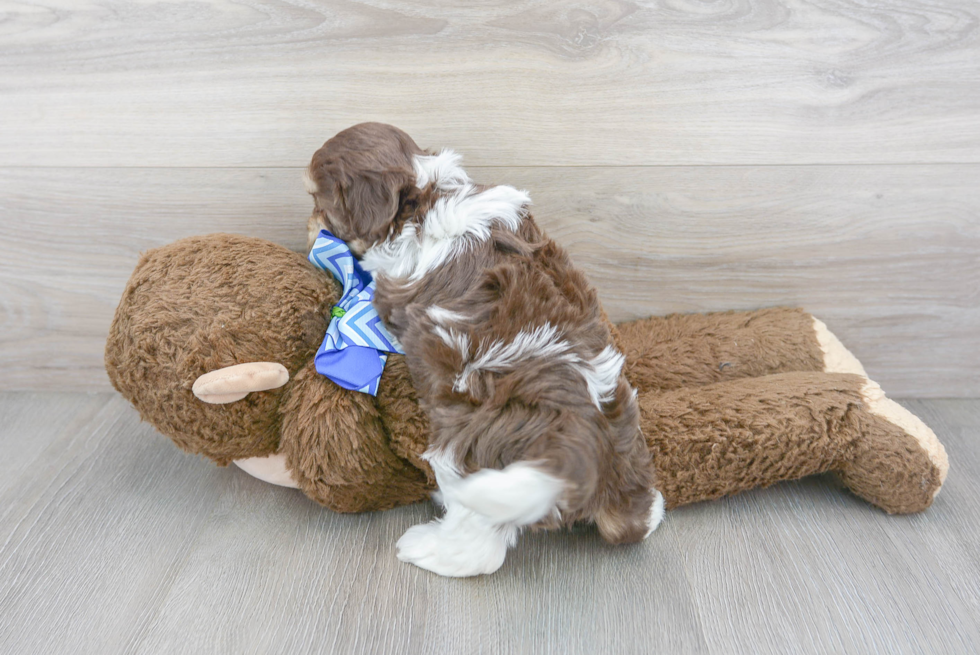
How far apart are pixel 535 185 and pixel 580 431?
54 centimetres

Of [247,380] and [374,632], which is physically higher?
[247,380]

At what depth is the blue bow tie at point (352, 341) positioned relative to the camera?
877 mm

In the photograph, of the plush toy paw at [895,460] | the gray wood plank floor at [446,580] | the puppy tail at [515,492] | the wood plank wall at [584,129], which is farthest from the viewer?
the wood plank wall at [584,129]

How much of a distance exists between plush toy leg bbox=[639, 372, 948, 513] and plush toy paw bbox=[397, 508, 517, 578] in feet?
0.88

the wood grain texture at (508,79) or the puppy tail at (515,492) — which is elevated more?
the wood grain texture at (508,79)

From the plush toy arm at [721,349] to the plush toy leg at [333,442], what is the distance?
0.45 m

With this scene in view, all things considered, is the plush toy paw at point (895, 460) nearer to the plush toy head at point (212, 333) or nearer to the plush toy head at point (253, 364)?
the plush toy head at point (253, 364)

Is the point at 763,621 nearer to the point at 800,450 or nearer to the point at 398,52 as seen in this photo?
the point at 800,450

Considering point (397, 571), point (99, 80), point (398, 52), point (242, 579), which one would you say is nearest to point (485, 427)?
point (397, 571)

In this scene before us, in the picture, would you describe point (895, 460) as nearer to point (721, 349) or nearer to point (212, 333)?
point (721, 349)

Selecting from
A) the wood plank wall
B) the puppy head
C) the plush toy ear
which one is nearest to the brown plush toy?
the plush toy ear

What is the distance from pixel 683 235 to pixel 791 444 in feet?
1.37

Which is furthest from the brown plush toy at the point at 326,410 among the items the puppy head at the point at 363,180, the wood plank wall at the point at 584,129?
the wood plank wall at the point at 584,129

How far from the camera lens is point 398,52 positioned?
1053 millimetres
